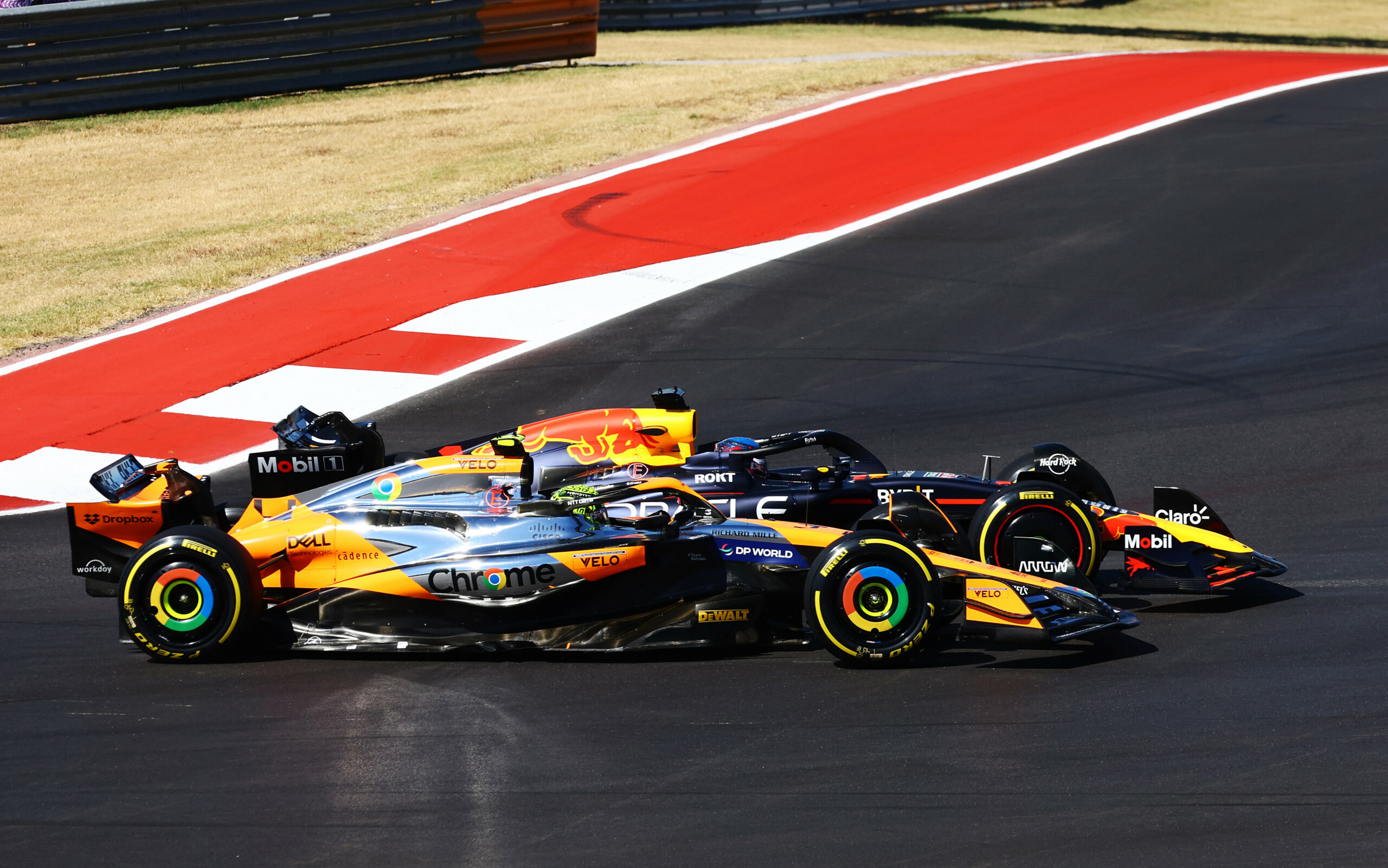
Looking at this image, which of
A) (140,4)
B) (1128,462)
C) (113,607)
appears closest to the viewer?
(113,607)

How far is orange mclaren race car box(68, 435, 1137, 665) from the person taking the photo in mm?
6605

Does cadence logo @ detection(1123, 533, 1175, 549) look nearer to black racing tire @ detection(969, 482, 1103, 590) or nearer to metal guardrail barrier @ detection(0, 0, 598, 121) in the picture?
black racing tire @ detection(969, 482, 1103, 590)

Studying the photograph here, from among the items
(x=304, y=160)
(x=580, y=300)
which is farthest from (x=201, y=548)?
(x=304, y=160)

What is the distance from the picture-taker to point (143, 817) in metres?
5.48

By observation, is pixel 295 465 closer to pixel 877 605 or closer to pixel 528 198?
pixel 877 605

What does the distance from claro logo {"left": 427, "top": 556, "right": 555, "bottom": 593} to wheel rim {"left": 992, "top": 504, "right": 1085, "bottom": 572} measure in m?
2.28

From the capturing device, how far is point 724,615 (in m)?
6.80

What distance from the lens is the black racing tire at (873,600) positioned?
21.6 ft

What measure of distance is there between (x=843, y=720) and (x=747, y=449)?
1.97m

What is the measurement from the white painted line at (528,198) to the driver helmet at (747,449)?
760cm

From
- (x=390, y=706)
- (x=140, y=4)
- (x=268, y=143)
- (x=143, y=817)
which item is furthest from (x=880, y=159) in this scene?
(x=143, y=817)

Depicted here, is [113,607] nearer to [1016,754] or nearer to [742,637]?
[742,637]

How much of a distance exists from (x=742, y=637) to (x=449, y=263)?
889 cm

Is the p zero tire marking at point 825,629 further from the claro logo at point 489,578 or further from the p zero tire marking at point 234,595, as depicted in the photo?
the p zero tire marking at point 234,595
